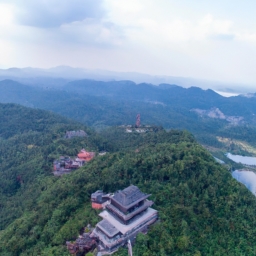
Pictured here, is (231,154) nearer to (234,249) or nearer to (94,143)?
(94,143)

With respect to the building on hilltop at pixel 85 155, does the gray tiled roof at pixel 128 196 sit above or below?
above

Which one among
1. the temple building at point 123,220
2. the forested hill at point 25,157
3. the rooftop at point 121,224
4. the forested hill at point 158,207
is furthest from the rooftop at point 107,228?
the forested hill at point 25,157

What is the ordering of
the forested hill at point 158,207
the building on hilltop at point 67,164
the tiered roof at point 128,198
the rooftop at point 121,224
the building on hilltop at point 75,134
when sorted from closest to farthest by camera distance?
the rooftop at point 121,224, the forested hill at point 158,207, the tiered roof at point 128,198, the building on hilltop at point 67,164, the building on hilltop at point 75,134

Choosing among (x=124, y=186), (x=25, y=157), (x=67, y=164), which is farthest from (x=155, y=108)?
(x=124, y=186)

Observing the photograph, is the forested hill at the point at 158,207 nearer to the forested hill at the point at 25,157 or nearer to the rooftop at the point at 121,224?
the forested hill at the point at 25,157

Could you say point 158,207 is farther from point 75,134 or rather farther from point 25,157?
point 75,134

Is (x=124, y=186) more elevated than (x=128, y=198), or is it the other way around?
(x=128, y=198)

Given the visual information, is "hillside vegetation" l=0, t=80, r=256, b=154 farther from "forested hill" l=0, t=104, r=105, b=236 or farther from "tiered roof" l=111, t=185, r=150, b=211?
"tiered roof" l=111, t=185, r=150, b=211
